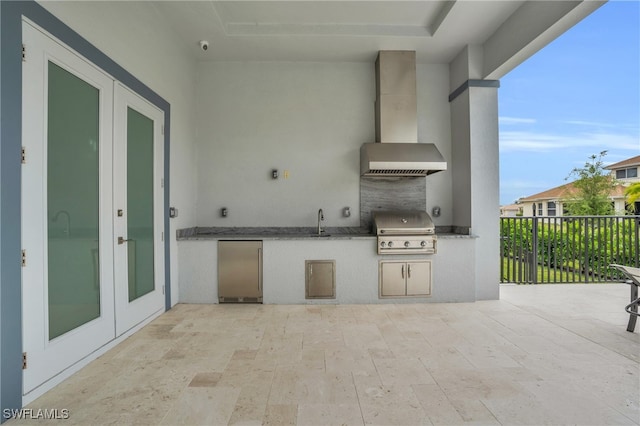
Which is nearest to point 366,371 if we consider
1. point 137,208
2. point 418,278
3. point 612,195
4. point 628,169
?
point 418,278

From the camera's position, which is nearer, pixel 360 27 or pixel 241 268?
pixel 360 27

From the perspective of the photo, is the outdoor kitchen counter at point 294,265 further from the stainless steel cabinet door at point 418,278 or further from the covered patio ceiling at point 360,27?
the covered patio ceiling at point 360,27

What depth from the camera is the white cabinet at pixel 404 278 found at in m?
4.19

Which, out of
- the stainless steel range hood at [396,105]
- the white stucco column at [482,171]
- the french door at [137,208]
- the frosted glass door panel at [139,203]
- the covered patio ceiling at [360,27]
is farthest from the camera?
the stainless steel range hood at [396,105]

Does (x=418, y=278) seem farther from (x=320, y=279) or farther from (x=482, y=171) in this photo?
(x=482, y=171)

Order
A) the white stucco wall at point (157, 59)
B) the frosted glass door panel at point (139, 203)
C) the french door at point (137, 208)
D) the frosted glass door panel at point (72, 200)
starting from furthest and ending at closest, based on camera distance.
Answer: the frosted glass door panel at point (139, 203), the french door at point (137, 208), the white stucco wall at point (157, 59), the frosted glass door panel at point (72, 200)

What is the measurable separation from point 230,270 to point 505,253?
4212mm

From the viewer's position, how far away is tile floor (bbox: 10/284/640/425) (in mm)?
1811

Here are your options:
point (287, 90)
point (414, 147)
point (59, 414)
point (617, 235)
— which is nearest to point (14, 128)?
point (59, 414)

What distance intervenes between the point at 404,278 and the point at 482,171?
1.79m

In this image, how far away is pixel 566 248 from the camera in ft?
16.5

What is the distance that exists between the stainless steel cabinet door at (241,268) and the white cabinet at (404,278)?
160 cm

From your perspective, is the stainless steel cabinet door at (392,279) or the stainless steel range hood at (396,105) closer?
the stainless steel cabinet door at (392,279)

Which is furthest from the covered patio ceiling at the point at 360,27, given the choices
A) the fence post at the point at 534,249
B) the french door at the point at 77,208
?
the fence post at the point at 534,249
